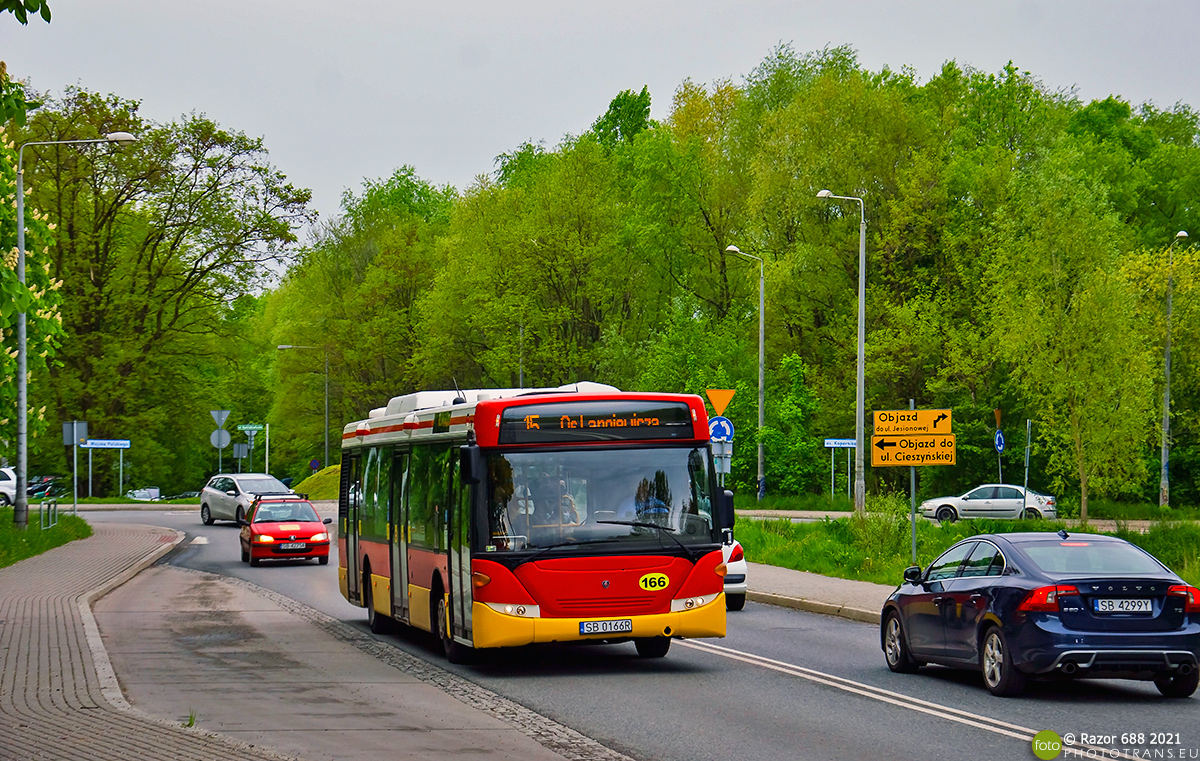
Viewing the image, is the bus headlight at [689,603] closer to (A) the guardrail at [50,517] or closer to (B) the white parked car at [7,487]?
(A) the guardrail at [50,517]

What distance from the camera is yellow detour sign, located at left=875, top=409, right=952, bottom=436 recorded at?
22.4 m

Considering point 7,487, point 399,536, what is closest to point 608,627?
point 399,536

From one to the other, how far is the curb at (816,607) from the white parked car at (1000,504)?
26787 millimetres

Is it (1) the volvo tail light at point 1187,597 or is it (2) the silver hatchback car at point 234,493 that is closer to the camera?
(1) the volvo tail light at point 1187,597

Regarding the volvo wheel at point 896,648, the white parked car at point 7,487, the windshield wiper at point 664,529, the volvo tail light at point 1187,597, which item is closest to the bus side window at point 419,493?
the windshield wiper at point 664,529

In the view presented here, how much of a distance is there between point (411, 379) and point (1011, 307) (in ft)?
131

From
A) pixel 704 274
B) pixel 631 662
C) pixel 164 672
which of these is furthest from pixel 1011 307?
pixel 164 672

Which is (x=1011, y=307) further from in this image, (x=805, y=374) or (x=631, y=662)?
(x=631, y=662)

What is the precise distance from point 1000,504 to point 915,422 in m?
27.9

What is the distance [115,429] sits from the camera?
5959cm

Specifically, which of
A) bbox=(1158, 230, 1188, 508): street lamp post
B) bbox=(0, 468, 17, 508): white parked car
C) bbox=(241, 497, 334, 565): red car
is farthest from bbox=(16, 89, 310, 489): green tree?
bbox=(1158, 230, 1188, 508): street lamp post

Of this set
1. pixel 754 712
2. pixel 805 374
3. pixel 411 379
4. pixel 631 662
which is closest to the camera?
pixel 754 712

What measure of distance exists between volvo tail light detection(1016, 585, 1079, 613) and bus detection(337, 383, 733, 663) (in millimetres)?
3120

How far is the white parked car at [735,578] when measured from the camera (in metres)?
20.9
